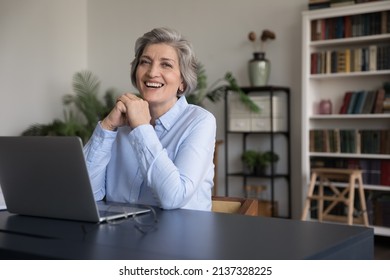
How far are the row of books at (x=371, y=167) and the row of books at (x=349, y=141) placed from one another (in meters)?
0.09

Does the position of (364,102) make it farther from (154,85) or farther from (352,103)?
(154,85)

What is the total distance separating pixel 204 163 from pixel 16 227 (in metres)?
0.64

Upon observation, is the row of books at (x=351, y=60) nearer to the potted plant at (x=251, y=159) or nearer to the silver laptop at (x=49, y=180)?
the potted plant at (x=251, y=159)

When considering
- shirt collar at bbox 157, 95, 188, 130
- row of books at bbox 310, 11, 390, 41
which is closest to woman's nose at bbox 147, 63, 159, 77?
shirt collar at bbox 157, 95, 188, 130

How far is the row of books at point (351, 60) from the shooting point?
488cm

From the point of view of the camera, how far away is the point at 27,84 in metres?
6.47

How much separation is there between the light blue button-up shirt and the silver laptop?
13cm

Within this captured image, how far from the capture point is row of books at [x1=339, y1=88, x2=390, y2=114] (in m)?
4.91

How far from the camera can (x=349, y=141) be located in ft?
16.6

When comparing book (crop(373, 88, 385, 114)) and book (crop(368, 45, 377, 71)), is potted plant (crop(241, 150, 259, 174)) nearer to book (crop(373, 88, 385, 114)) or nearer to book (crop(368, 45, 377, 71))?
book (crop(373, 88, 385, 114))

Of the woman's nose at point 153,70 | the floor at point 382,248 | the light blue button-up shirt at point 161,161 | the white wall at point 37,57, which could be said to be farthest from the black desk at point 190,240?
the white wall at point 37,57

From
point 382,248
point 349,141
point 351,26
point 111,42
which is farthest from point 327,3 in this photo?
point 111,42

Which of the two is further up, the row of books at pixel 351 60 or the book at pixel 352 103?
the row of books at pixel 351 60

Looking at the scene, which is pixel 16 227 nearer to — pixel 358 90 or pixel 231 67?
pixel 358 90
